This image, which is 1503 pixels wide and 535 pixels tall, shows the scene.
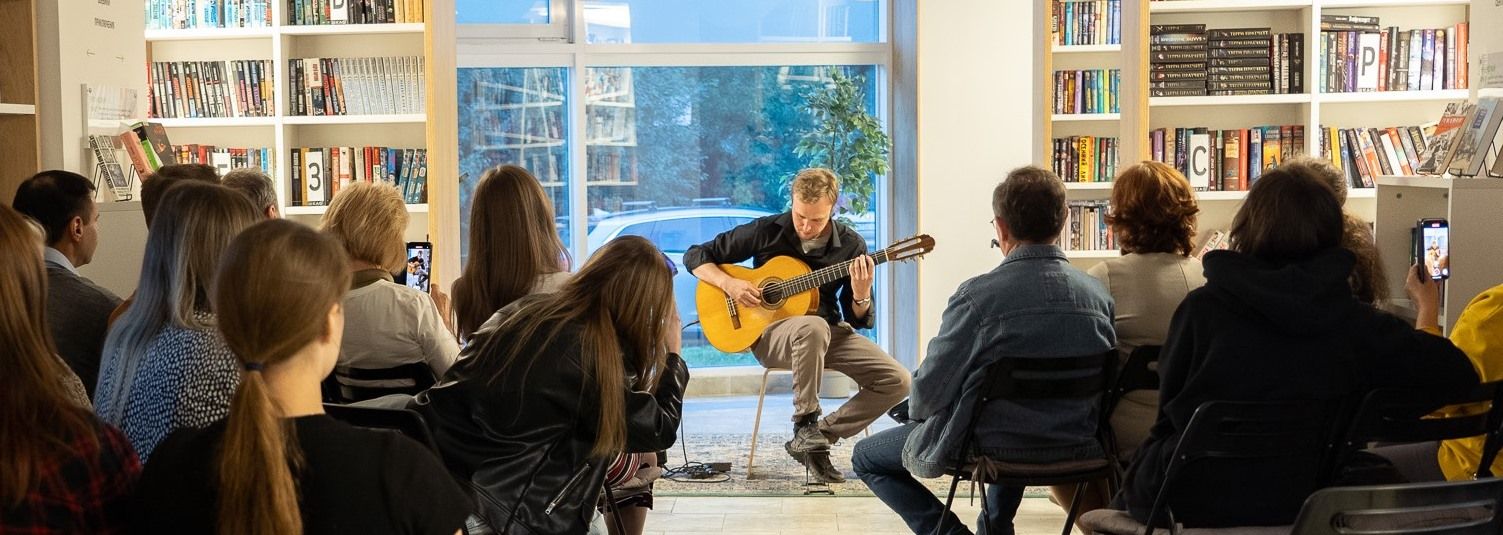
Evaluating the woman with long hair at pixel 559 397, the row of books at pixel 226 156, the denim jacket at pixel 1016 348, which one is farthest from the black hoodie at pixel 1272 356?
the row of books at pixel 226 156

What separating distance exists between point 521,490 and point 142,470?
1.07 m

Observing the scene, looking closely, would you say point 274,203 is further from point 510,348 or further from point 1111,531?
point 1111,531

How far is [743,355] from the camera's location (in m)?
7.75

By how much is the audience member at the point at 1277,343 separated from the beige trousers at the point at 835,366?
8.12 feet

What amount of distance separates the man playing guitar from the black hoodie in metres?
2.51

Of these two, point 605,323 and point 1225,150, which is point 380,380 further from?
point 1225,150

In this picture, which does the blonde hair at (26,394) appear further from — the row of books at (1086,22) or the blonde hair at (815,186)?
the row of books at (1086,22)

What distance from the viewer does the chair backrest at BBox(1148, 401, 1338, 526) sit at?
2.58 metres

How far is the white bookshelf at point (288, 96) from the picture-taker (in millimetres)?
5762

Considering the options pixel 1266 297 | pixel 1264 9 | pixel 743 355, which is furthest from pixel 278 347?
pixel 743 355

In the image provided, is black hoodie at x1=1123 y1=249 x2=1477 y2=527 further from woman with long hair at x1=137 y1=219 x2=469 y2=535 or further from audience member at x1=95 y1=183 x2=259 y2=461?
audience member at x1=95 y1=183 x2=259 y2=461

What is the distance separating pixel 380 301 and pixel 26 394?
179 centimetres

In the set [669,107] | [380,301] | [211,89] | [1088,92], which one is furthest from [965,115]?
[380,301]

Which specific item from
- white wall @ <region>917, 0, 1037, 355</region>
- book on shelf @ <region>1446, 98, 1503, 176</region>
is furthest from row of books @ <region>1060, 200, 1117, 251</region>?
book on shelf @ <region>1446, 98, 1503, 176</region>
